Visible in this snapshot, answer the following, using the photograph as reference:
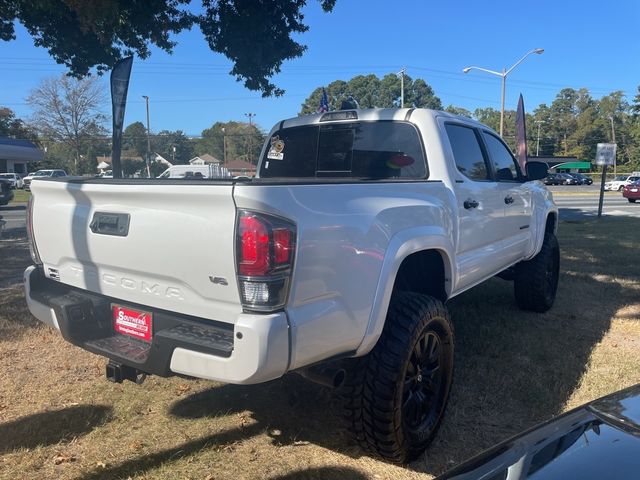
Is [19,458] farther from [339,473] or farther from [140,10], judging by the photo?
[140,10]

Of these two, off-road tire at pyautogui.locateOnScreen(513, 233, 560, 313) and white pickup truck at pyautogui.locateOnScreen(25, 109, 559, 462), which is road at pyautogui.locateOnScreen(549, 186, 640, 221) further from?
white pickup truck at pyautogui.locateOnScreen(25, 109, 559, 462)

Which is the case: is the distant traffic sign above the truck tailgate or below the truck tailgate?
above

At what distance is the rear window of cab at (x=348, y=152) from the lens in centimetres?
399

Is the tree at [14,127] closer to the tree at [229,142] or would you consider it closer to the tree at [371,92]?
the tree at [229,142]

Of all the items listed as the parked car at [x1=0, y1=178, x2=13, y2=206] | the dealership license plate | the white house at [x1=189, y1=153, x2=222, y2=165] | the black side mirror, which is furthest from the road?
the white house at [x1=189, y1=153, x2=222, y2=165]

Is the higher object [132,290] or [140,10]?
[140,10]

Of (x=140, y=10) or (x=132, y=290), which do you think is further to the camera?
(x=140, y=10)

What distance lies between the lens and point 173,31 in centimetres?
1057

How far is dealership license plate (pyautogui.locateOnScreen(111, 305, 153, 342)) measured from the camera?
108 inches

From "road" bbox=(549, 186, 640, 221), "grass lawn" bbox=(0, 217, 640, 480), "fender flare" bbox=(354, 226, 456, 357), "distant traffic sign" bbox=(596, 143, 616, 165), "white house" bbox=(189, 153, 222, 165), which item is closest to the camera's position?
"fender flare" bbox=(354, 226, 456, 357)

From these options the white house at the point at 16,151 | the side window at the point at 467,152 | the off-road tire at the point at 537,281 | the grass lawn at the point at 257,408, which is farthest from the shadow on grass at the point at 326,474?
the white house at the point at 16,151

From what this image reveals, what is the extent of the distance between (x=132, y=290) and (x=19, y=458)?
4.11 ft

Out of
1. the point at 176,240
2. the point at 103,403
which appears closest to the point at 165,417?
the point at 103,403

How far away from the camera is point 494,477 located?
68.3 inches
